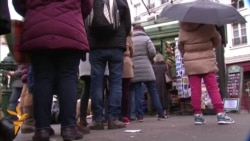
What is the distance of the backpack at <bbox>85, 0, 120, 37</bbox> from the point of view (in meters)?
5.09

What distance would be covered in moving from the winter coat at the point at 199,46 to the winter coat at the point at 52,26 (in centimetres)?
214

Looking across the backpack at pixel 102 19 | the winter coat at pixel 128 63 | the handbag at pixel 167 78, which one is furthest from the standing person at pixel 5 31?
the handbag at pixel 167 78

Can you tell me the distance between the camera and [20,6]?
4.23 meters

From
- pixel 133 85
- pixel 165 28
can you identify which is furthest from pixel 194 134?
pixel 165 28

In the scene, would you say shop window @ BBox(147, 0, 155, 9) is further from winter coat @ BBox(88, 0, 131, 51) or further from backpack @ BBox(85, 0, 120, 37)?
backpack @ BBox(85, 0, 120, 37)

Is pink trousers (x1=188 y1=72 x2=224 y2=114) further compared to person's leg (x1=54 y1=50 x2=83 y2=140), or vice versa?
pink trousers (x1=188 y1=72 x2=224 y2=114)

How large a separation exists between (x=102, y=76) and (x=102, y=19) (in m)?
0.69

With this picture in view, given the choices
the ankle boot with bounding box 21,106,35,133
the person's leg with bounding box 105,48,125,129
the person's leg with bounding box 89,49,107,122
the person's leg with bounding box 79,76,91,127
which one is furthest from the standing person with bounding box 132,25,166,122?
the ankle boot with bounding box 21,106,35,133

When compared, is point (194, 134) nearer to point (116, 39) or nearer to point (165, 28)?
point (116, 39)

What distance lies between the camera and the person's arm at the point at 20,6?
4195mm

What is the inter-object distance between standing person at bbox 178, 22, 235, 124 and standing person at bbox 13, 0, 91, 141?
215 cm

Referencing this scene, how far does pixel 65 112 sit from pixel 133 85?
13.0 feet

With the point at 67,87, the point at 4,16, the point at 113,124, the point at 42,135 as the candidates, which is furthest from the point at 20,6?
the point at 113,124

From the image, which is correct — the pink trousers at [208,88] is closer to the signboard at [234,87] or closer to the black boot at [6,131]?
the black boot at [6,131]
